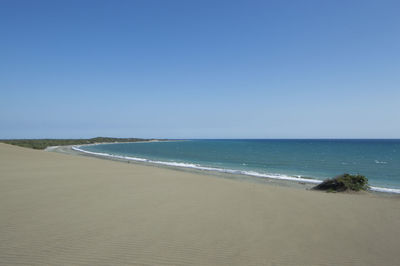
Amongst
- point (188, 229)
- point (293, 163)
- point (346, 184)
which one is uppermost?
point (188, 229)

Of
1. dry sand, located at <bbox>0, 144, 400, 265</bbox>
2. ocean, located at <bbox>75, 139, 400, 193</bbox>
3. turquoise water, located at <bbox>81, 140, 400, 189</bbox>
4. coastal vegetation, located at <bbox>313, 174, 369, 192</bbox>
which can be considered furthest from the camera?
turquoise water, located at <bbox>81, 140, 400, 189</bbox>

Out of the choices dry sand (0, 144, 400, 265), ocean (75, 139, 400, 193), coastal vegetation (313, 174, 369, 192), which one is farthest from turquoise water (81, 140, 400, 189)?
dry sand (0, 144, 400, 265)

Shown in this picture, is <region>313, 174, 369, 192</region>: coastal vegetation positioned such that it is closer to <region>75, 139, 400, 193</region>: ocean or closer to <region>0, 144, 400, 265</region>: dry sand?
<region>75, 139, 400, 193</region>: ocean

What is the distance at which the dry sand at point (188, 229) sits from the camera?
4.16m

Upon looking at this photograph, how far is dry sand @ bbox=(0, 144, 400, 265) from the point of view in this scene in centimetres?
416

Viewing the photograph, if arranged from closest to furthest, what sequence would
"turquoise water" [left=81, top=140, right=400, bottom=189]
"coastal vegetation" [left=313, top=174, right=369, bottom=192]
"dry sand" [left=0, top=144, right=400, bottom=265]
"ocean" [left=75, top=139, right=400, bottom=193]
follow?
"dry sand" [left=0, top=144, right=400, bottom=265]
"coastal vegetation" [left=313, top=174, right=369, bottom=192]
"ocean" [left=75, top=139, right=400, bottom=193]
"turquoise water" [left=81, top=140, right=400, bottom=189]

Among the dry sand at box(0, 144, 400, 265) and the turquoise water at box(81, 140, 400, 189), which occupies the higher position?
the dry sand at box(0, 144, 400, 265)

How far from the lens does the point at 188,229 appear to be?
18.1 feet

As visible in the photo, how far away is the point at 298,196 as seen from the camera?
9938 millimetres

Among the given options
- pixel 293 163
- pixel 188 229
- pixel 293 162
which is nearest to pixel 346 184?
pixel 188 229

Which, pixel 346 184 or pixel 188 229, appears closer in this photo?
pixel 188 229

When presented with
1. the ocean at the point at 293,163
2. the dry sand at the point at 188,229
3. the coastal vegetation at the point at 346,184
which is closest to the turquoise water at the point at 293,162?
the ocean at the point at 293,163

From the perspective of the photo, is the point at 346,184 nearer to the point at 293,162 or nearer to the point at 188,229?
the point at 188,229

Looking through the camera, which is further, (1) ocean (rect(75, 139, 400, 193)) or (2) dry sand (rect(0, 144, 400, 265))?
(1) ocean (rect(75, 139, 400, 193))
